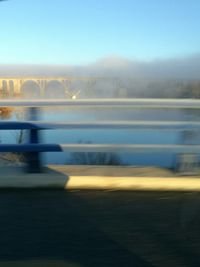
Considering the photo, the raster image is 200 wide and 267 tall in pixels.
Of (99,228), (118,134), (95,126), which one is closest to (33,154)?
(95,126)

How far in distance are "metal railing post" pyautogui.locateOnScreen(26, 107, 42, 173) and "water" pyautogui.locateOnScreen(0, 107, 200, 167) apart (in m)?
0.11

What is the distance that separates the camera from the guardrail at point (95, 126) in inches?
255

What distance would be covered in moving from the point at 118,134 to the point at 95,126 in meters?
0.67

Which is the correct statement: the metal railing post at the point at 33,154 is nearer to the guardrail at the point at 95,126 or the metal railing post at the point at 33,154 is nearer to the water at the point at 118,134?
the guardrail at the point at 95,126

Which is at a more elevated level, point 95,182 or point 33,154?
point 33,154

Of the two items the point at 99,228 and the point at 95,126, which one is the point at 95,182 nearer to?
the point at 95,126

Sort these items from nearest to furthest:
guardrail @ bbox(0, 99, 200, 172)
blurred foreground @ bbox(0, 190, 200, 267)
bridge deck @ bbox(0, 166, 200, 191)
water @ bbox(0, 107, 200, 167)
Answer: blurred foreground @ bbox(0, 190, 200, 267)
bridge deck @ bbox(0, 166, 200, 191)
guardrail @ bbox(0, 99, 200, 172)
water @ bbox(0, 107, 200, 167)

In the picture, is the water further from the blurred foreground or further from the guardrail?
the blurred foreground

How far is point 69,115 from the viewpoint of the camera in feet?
23.0

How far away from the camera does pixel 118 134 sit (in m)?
7.12

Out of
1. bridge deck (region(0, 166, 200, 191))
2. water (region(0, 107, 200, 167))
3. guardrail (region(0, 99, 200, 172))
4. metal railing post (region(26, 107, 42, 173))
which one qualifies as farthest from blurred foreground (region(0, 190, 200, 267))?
water (region(0, 107, 200, 167))

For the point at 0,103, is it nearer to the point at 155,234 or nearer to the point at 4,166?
the point at 4,166

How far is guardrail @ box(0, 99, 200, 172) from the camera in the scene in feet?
21.2

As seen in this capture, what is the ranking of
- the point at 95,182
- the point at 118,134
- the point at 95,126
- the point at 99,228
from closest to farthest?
the point at 99,228 < the point at 95,182 < the point at 95,126 < the point at 118,134
